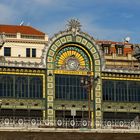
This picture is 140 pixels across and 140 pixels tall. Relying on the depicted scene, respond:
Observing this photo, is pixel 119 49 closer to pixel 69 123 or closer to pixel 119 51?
pixel 119 51

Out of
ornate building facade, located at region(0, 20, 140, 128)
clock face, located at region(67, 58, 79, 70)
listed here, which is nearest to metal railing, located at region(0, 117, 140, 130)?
ornate building facade, located at region(0, 20, 140, 128)

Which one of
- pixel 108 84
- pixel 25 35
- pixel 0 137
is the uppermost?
pixel 25 35

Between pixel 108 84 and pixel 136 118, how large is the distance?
645 cm

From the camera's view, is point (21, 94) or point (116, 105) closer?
point (21, 94)

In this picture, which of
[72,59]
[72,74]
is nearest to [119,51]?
[72,59]

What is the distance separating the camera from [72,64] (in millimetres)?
78312

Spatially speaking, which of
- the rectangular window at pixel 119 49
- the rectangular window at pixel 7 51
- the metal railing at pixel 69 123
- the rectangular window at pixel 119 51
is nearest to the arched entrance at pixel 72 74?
the metal railing at pixel 69 123

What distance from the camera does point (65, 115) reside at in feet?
253

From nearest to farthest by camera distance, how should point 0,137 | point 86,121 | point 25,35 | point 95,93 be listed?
point 0,137 < point 86,121 < point 95,93 < point 25,35

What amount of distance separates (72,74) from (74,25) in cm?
689

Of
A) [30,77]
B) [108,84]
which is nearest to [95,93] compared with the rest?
[108,84]

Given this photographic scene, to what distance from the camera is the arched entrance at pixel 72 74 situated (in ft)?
251

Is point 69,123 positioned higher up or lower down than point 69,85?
lower down

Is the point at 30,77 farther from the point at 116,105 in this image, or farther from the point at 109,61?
the point at 109,61
